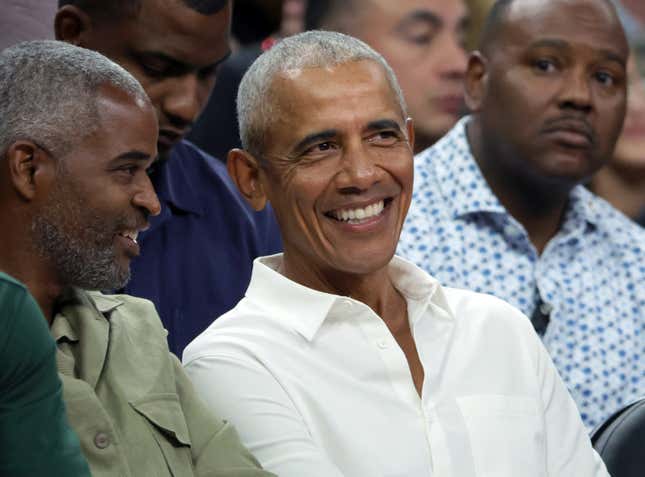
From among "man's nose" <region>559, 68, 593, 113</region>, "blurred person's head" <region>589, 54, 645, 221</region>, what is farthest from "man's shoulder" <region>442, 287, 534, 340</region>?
"blurred person's head" <region>589, 54, 645, 221</region>

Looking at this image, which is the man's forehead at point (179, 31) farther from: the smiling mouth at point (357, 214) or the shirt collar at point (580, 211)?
the shirt collar at point (580, 211)

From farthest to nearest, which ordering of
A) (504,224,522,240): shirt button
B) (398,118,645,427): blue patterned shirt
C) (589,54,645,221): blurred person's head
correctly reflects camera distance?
(589,54,645,221): blurred person's head → (504,224,522,240): shirt button → (398,118,645,427): blue patterned shirt

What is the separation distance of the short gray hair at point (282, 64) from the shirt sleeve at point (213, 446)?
391 mm

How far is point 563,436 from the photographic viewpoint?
1.79 m

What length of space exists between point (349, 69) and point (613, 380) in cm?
116

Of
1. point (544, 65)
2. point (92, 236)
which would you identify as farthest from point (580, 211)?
point (92, 236)

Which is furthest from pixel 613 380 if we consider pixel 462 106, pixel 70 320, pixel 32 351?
pixel 32 351

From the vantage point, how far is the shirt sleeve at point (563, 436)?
1765mm

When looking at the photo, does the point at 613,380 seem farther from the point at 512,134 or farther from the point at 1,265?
the point at 1,265

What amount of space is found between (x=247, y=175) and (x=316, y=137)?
16 cm

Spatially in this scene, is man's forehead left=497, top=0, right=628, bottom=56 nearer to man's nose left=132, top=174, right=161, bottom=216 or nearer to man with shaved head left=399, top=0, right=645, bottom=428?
man with shaved head left=399, top=0, right=645, bottom=428

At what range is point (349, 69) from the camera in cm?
176

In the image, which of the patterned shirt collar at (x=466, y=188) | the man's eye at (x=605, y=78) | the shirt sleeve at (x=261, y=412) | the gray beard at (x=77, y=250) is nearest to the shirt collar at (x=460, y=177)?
the patterned shirt collar at (x=466, y=188)

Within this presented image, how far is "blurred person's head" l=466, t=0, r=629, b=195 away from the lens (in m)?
2.74
